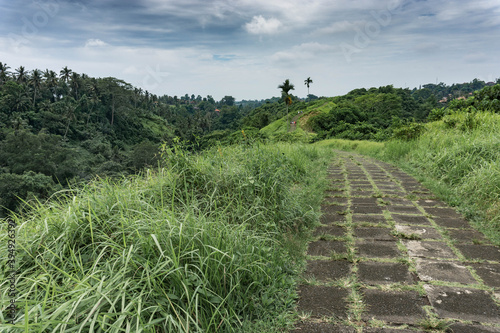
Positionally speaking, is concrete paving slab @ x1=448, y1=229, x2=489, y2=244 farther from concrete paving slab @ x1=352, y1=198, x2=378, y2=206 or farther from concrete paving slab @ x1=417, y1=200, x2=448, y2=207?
concrete paving slab @ x1=352, y1=198, x2=378, y2=206

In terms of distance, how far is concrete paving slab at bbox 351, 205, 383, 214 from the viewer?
11.5ft

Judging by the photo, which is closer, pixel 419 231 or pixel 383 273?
pixel 383 273

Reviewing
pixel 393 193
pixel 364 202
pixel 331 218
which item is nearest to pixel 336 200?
pixel 364 202

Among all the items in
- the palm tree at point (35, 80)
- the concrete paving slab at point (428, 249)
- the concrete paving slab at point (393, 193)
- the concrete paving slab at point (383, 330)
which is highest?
the palm tree at point (35, 80)

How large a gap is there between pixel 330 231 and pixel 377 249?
1.72ft

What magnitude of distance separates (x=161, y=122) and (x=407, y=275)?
64.9 meters

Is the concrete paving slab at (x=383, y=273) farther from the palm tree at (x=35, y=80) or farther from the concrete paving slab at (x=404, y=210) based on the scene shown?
the palm tree at (x=35, y=80)

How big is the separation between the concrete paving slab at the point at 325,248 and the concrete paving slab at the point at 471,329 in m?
1.00

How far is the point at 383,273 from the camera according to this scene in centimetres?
218

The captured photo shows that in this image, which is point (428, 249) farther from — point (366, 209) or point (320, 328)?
point (320, 328)

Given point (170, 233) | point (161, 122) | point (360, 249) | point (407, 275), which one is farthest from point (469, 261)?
point (161, 122)

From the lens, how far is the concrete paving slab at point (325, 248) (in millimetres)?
2547

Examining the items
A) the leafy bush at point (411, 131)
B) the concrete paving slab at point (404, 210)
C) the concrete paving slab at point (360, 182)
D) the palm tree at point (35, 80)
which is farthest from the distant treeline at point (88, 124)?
the concrete paving slab at point (404, 210)

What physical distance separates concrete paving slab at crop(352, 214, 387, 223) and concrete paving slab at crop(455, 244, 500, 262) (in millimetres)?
781
